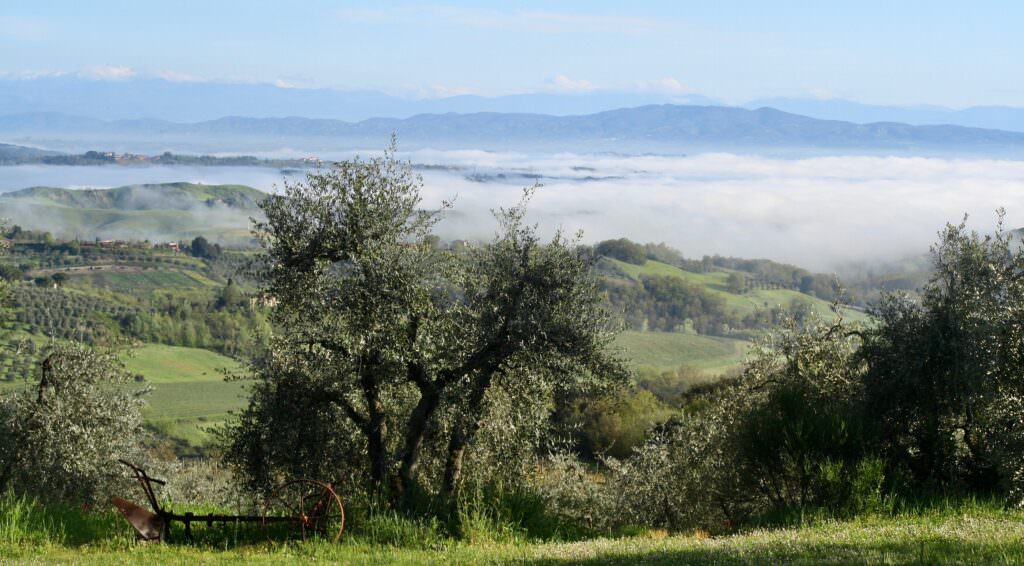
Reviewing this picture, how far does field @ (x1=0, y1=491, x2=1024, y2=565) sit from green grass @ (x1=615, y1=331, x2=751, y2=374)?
392 ft

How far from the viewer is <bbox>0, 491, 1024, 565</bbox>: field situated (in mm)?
9883

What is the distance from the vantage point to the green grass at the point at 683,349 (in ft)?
455

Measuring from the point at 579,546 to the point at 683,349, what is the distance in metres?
145

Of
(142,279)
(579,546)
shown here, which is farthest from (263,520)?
(142,279)

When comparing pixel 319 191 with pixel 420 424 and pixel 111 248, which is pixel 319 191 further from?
pixel 111 248

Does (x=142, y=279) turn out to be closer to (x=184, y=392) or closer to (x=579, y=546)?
(x=184, y=392)

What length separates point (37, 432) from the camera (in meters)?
21.2

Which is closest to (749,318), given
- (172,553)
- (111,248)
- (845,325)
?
(111,248)

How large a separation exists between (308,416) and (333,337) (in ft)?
5.33

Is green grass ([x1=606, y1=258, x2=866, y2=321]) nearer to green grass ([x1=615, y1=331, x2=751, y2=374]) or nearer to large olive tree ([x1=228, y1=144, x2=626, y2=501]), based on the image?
green grass ([x1=615, y1=331, x2=751, y2=374])

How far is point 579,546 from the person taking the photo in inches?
464

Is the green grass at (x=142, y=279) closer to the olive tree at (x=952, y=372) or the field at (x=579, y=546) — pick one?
the field at (x=579, y=546)

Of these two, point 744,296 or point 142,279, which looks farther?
point 744,296

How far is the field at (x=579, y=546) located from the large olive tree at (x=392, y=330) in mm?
3286
